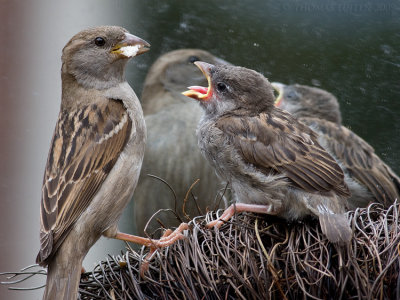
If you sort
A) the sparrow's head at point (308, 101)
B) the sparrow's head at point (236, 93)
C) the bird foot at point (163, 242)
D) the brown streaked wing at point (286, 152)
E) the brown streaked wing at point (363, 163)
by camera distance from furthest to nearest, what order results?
the sparrow's head at point (308, 101) < the brown streaked wing at point (363, 163) < the sparrow's head at point (236, 93) < the brown streaked wing at point (286, 152) < the bird foot at point (163, 242)

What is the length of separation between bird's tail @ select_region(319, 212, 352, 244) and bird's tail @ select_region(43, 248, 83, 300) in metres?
0.99

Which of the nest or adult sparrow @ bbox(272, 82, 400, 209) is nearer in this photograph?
the nest

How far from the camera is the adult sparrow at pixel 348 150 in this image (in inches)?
157

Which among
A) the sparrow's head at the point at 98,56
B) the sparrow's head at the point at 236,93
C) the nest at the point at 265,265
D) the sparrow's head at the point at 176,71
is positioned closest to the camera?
the nest at the point at 265,265

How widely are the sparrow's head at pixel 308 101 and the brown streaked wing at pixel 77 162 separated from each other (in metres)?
1.77

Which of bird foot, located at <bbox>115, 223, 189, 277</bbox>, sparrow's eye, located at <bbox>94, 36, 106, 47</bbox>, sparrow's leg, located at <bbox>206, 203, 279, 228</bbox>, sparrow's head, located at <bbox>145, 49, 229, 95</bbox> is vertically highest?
sparrow's eye, located at <bbox>94, 36, 106, 47</bbox>

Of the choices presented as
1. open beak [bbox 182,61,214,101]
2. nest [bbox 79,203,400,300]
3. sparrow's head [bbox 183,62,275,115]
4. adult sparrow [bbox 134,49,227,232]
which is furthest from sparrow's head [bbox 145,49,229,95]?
nest [bbox 79,203,400,300]

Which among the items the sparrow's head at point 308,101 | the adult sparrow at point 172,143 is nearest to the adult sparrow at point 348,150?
the sparrow's head at point 308,101

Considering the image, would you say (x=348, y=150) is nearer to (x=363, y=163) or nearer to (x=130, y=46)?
(x=363, y=163)

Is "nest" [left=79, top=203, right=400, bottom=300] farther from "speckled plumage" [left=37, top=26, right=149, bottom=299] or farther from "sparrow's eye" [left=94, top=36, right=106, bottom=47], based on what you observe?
"sparrow's eye" [left=94, top=36, right=106, bottom=47]

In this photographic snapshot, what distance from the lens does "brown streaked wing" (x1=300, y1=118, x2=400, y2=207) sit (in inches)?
156

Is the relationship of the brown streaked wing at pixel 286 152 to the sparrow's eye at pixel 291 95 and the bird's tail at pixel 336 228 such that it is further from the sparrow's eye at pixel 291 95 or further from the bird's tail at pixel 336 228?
the sparrow's eye at pixel 291 95

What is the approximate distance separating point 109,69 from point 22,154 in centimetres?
157

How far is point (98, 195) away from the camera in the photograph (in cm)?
291
